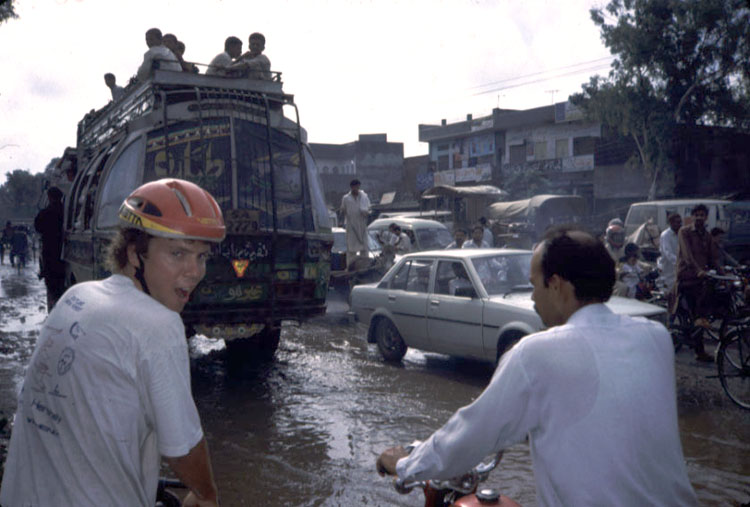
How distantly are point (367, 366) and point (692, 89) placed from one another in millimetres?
24527

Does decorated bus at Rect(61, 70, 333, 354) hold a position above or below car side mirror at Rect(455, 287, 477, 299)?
above

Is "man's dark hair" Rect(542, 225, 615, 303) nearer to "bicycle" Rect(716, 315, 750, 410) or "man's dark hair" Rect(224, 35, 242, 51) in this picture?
"bicycle" Rect(716, 315, 750, 410)

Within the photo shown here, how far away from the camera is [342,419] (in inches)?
247

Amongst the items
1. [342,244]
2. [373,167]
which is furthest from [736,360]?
[373,167]

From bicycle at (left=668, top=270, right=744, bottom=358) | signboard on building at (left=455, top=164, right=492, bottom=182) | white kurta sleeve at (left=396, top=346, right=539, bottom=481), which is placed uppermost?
signboard on building at (left=455, top=164, right=492, bottom=182)

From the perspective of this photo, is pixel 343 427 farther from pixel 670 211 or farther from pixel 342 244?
pixel 670 211

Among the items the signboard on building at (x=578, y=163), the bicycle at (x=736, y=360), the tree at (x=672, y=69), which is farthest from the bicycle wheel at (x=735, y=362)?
the signboard on building at (x=578, y=163)

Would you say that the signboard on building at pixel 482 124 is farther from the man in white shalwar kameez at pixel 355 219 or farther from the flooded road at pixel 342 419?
the flooded road at pixel 342 419

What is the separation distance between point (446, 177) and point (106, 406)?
44.1m

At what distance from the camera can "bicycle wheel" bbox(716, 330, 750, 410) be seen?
21.4 feet

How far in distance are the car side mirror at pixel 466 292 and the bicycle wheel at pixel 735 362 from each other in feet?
8.17

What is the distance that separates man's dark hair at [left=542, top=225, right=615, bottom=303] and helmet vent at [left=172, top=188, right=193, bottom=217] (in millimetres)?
1002

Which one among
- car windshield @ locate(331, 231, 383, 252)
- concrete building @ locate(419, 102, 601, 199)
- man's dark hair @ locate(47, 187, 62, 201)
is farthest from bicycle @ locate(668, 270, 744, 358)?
concrete building @ locate(419, 102, 601, 199)

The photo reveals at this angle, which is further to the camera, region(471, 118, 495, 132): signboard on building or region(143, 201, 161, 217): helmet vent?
region(471, 118, 495, 132): signboard on building
